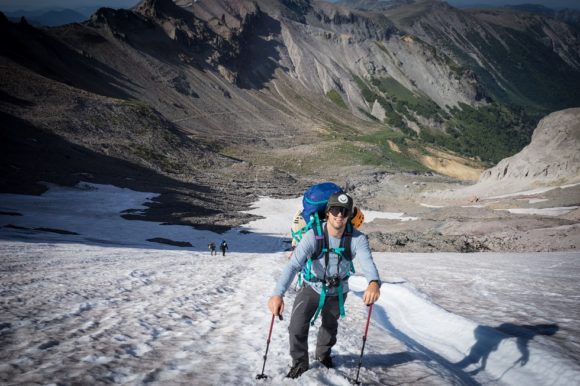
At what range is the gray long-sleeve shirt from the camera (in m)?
5.36

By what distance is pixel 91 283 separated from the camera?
1037 cm

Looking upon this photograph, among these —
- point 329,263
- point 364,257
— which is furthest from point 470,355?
point 329,263

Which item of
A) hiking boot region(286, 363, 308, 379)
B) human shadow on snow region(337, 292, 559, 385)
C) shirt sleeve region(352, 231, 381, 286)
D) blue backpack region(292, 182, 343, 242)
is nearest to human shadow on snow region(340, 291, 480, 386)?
human shadow on snow region(337, 292, 559, 385)

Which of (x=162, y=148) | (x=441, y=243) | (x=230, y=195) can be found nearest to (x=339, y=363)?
(x=441, y=243)

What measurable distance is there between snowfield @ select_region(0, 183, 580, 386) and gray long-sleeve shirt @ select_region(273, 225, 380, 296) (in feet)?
4.56

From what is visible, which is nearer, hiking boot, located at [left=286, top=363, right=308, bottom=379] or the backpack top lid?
hiking boot, located at [left=286, top=363, right=308, bottom=379]

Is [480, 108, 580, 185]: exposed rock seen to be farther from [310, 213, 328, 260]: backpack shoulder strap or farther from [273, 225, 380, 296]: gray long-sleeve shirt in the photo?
[310, 213, 328, 260]: backpack shoulder strap

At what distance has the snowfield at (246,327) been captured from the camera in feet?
18.0

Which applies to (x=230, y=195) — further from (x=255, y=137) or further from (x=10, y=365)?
(x=255, y=137)

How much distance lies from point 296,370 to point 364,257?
1952mm

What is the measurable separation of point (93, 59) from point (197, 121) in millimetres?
46230

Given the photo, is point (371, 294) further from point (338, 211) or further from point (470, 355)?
point (470, 355)

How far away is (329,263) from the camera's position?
5.50 meters

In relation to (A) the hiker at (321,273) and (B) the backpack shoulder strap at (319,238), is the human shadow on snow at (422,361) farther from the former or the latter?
(B) the backpack shoulder strap at (319,238)
